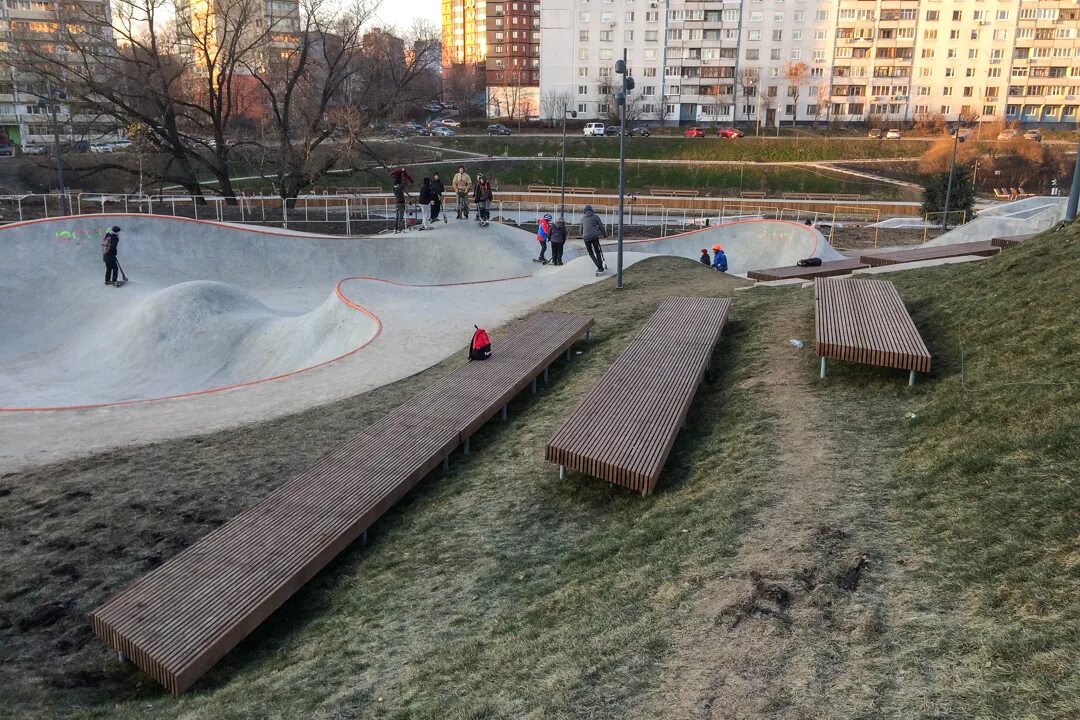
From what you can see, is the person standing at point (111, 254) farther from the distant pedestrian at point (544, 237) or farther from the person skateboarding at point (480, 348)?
the person skateboarding at point (480, 348)

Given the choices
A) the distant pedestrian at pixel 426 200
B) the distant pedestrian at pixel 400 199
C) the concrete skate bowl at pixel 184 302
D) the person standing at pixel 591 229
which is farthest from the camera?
the distant pedestrian at pixel 400 199

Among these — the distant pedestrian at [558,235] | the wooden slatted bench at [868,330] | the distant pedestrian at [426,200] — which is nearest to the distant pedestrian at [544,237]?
the distant pedestrian at [558,235]

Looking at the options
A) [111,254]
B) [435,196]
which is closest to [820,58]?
[435,196]

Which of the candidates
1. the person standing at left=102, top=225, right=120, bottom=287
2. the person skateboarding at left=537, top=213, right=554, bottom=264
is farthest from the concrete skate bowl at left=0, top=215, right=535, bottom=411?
the person skateboarding at left=537, top=213, right=554, bottom=264

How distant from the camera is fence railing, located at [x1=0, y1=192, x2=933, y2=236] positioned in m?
30.5

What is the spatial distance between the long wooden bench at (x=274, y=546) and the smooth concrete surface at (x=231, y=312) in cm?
343

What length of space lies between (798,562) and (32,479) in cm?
859

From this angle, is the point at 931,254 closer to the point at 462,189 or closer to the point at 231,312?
the point at 462,189

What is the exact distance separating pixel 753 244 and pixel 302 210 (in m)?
20.9

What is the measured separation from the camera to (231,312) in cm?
1842

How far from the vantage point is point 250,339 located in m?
17.4

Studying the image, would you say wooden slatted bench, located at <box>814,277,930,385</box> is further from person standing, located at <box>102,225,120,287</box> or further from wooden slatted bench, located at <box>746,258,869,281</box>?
person standing, located at <box>102,225,120,287</box>

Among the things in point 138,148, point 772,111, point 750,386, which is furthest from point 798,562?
point 772,111

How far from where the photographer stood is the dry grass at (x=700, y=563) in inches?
150
